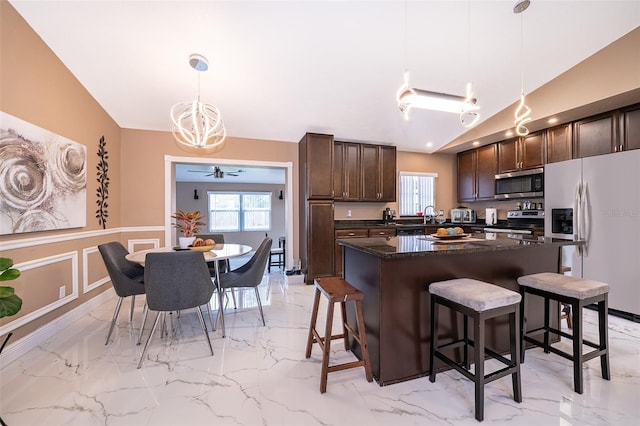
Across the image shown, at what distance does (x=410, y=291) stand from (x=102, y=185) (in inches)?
151

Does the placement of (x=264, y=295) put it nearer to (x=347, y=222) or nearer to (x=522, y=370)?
(x=347, y=222)

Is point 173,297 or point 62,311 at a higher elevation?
point 173,297

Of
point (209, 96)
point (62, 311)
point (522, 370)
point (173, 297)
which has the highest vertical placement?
point (209, 96)

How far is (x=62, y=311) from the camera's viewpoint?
264 cm

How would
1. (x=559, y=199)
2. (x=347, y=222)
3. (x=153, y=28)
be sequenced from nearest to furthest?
(x=153, y=28), (x=559, y=199), (x=347, y=222)

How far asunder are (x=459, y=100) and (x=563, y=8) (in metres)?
1.76

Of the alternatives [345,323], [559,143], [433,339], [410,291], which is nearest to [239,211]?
[345,323]

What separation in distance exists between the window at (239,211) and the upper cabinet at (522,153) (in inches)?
247

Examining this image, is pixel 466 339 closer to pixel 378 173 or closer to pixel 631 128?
pixel 631 128

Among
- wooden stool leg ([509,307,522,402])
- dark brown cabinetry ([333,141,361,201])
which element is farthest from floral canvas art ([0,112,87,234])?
wooden stool leg ([509,307,522,402])

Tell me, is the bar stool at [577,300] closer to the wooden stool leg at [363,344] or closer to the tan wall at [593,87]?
the wooden stool leg at [363,344]

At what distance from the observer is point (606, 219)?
2852 millimetres

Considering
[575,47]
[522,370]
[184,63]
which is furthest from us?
[575,47]

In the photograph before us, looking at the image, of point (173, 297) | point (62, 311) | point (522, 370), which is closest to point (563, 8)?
point (522, 370)
